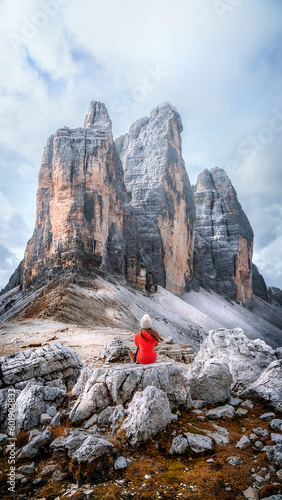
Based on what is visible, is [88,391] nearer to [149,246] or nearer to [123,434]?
[123,434]

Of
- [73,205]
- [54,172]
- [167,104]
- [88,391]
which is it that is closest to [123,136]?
[167,104]

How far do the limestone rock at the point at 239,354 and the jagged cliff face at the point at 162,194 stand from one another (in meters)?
48.8

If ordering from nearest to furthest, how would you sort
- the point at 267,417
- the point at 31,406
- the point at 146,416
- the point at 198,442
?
the point at 198,442, the point at 146,416, the point at 31,406, the point at 267,417

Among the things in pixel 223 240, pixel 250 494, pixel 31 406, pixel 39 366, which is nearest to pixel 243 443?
pixel 250 494

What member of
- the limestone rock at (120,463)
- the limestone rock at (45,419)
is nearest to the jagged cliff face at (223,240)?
the limestone rock at (45,419)

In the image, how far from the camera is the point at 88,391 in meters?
5.40

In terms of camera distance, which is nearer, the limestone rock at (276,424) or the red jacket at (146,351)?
the limestone rock at (276,424)

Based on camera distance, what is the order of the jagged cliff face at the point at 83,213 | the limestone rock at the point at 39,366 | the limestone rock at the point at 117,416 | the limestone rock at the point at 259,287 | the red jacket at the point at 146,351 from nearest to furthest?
1. the limestone rock at the point at 117,416
2. the limestone rock at the point at 39,366
3. the red jacket at the point at 146,351
4. the jagged cliff face at the point at 83,213
5. the limestone rock at the point at 259,287

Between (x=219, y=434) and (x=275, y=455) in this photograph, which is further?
(x=219, y=434)

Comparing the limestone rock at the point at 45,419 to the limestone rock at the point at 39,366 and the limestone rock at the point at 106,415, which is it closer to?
the limestone rock at the point at 106,415

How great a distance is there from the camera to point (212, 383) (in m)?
6.25

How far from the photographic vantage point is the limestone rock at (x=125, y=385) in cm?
515

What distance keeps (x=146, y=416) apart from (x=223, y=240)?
94926 mm

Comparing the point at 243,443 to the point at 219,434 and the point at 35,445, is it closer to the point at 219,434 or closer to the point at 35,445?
the point at 219,434
